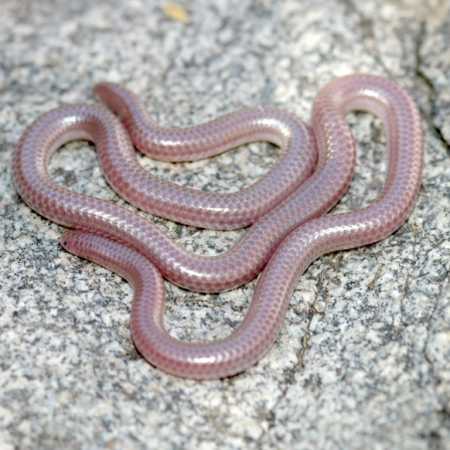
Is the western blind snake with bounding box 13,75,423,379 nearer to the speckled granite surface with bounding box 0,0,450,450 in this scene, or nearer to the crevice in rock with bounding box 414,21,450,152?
the speckled granite surface with bounding box 0,0,450,450

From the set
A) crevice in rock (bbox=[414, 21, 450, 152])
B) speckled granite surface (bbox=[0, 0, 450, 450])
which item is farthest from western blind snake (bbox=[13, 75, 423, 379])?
crevice in rock (bbox=[414, 21, 450, 152])

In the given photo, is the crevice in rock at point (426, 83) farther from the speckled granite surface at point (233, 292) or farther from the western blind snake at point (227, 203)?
the western blind snake at point (227, 203)

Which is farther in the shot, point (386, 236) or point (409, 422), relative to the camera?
point (386, 236)

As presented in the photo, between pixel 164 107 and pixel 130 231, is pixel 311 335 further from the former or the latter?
pixel 164 107

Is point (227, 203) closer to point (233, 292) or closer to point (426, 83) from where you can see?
point (233, 292)

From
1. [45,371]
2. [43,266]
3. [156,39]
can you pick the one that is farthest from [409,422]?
[156,39]

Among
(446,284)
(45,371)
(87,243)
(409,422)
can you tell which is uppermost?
(446,284)

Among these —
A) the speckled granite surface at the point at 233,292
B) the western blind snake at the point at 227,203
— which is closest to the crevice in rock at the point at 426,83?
the speckled granite surface at the point at 233,292
